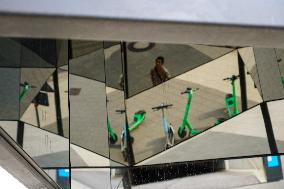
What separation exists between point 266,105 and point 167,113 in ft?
8.40

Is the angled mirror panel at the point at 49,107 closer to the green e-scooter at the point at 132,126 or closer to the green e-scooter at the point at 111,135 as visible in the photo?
the green e-scooter at the point at 111,135

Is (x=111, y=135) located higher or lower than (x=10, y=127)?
higher

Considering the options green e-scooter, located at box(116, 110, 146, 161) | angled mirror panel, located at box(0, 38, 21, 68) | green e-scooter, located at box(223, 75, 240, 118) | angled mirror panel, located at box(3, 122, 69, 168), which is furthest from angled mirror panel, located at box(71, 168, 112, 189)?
green e-scooter, located at box(223, 75, 240, 118)

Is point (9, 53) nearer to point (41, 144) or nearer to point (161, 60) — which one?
point (41, 144)

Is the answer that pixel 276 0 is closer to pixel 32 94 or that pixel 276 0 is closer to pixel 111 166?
pixel 32 94

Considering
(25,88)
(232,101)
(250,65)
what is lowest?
(25,88)

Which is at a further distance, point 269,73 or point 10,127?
point 269,73

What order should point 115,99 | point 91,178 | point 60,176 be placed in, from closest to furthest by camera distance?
point 60,176 → point 91,178 → point 115,99

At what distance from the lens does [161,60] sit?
10398 millimetres

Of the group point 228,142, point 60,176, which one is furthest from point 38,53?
point 228,142

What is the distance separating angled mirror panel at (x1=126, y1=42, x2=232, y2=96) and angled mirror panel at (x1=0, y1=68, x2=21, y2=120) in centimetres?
385

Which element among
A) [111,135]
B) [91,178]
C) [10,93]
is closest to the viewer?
[10,93]

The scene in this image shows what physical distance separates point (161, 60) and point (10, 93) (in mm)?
5563

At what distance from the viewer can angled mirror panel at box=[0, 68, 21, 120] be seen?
4922mm
